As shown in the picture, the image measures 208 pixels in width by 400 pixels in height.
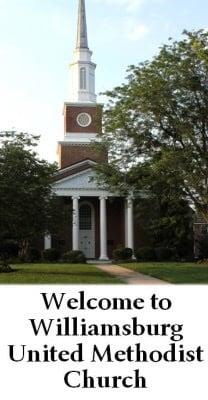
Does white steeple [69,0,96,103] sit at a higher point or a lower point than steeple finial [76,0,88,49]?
lower

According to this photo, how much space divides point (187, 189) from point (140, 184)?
2.58 meters

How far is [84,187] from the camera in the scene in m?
50.8

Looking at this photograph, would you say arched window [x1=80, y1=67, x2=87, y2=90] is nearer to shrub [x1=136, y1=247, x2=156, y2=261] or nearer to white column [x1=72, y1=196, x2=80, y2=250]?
white column [x1=72, y1=196, x2=80, y2=250]

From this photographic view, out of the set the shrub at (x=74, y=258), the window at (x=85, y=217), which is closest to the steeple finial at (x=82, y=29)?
the window at (x=85, y=217)

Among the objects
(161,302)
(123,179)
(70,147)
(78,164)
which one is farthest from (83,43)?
(161,302)

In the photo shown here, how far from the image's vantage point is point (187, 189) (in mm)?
31078

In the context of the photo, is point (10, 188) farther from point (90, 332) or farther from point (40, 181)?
point (90, 332)

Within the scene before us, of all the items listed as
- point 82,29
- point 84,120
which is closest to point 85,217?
point 84,120

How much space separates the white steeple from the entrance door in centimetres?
1134

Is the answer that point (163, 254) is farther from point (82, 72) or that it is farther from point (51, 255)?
point (82, 72)

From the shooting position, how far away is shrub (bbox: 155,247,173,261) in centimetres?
4697

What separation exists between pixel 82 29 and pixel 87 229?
20.7 meters

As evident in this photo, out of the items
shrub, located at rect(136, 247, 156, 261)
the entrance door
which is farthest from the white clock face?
shrub, located at rect(136, 247, 156, 261)

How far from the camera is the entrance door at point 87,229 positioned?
5338cm
